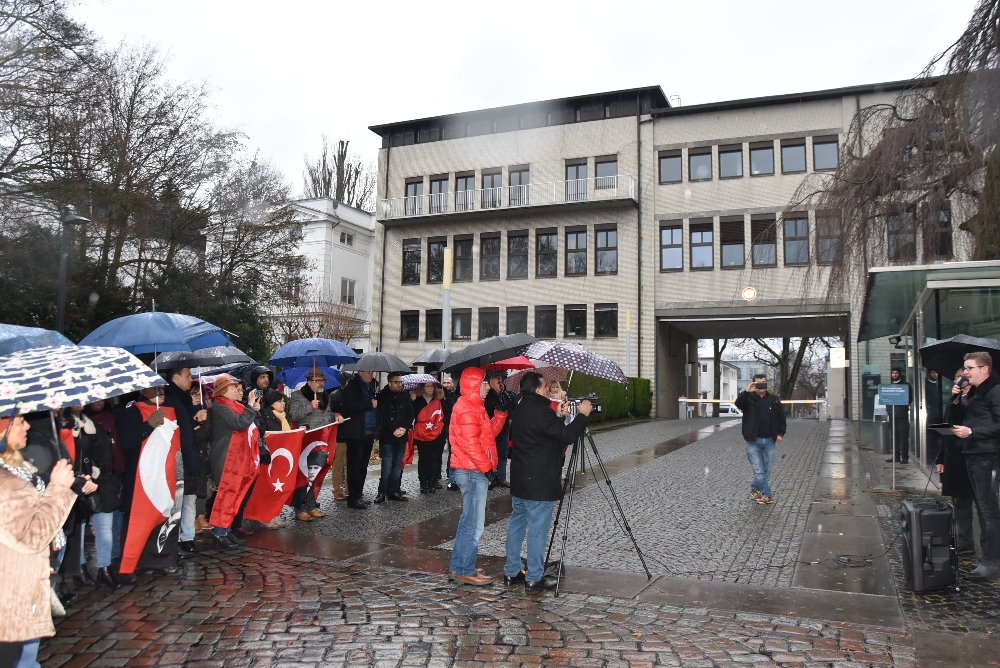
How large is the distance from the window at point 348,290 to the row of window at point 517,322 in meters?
8.72

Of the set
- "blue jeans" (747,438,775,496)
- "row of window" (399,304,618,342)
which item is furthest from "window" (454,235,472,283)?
"blue jeans" (747,438,775,496)

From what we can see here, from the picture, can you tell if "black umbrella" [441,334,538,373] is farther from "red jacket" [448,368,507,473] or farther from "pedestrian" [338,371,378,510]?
"pedestrian" [338,371,378,510]

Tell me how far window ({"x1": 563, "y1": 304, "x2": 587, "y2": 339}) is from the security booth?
18970mm

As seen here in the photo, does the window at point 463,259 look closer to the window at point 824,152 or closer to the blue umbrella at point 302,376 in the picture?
the window at point 824,152

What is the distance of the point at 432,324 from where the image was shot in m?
39.2

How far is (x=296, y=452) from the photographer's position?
368 inches

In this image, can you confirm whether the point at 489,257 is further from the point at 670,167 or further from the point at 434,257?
the point at 670,167

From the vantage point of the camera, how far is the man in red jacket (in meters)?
6.53

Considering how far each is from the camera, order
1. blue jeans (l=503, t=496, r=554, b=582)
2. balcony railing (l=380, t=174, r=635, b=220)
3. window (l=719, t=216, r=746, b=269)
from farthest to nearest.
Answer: balcony railing (l=380, t=174, r=635, b=220) < window (l=719, t=216, r=746, b=269) < blue jeans (l=503, t=496, r=554, b=582)

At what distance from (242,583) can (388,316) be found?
33.7m

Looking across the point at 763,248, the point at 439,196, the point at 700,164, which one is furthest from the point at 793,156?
the point at 439,196

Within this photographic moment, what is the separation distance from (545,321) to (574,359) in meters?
30.6

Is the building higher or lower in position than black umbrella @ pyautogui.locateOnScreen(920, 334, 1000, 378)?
higher

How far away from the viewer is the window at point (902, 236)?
44.2 ft
